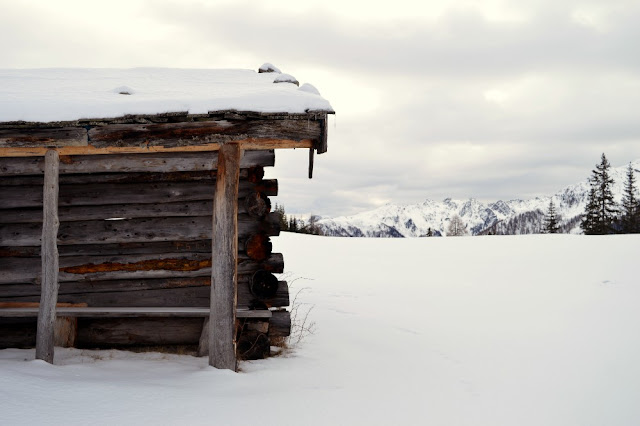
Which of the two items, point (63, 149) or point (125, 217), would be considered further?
point (125, 217)

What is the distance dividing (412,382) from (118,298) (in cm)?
397

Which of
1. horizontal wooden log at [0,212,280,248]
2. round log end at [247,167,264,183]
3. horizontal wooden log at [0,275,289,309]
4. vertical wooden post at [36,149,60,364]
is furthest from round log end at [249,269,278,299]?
vertical wooden post at [36,149,60,364]

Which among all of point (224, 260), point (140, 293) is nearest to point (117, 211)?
point (140, 293)

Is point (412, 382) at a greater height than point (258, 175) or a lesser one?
lesser

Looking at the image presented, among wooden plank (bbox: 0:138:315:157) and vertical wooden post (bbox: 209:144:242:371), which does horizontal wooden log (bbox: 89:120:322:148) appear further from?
vertical wooden post (bbox: 209:144:242:371)

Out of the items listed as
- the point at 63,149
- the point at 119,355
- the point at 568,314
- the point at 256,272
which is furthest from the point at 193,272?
the point at 568,314

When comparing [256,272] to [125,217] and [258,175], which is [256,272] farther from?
[125,217]

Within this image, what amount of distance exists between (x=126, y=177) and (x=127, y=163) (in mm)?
249

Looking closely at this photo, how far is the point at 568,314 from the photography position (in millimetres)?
11023

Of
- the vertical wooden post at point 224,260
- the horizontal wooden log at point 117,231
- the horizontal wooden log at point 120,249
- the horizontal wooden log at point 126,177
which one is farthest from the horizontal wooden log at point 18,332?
the vertical wooden post at point 224,260

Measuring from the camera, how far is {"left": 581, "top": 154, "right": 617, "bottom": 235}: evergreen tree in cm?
4169

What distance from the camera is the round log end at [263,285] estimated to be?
651cm

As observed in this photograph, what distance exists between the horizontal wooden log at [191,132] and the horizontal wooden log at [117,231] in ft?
5.46

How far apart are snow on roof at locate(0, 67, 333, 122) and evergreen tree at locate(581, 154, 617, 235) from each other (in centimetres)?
4240
